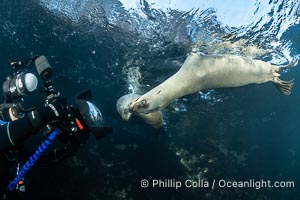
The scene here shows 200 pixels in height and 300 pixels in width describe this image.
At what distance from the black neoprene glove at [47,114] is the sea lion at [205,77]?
12.9 ft

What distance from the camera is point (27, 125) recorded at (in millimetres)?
3787

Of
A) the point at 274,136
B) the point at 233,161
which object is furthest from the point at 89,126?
the point at 274,136

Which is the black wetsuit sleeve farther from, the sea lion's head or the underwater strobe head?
the sea lion's head

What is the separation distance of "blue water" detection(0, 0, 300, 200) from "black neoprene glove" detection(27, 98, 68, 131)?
5.08 m

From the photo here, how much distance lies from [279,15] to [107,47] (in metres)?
5.38

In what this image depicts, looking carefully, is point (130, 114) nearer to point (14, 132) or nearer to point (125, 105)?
point (125, 105)

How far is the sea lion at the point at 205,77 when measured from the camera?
815cm

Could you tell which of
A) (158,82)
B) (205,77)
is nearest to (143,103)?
(205,77)

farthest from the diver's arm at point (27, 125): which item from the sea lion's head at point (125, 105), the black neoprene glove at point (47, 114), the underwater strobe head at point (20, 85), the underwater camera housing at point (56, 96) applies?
the sea lion's head at point (125, 105)

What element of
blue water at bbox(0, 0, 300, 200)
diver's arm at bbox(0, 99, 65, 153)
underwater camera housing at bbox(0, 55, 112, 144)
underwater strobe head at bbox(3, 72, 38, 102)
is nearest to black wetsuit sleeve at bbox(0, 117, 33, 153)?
diver's arm at bbox(0, 99, 65, 153)

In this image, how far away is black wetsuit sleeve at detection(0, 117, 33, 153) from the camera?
3.73m

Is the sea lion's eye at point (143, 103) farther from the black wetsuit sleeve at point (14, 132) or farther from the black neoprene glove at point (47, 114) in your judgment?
the black wetsuit sleeve at point (14, 132)

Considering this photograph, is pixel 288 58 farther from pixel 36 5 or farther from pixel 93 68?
pixel 36 5

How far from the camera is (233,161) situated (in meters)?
14.9
